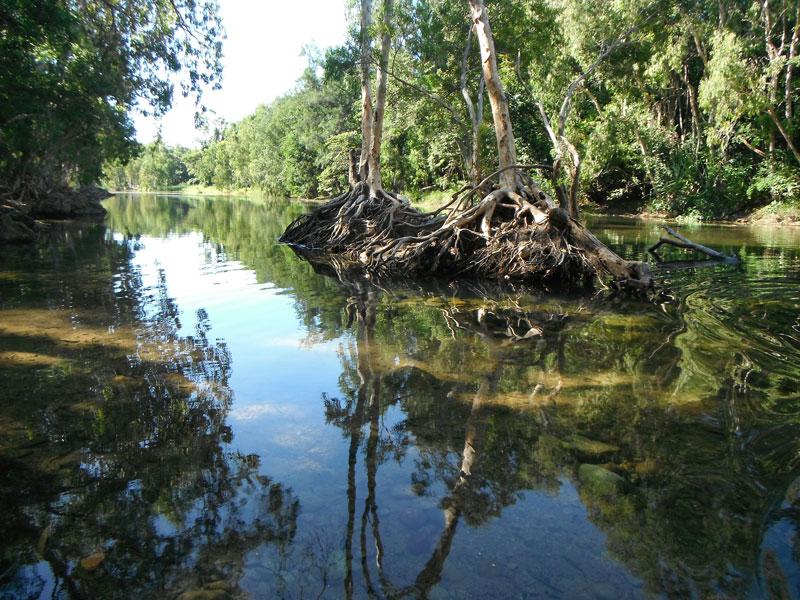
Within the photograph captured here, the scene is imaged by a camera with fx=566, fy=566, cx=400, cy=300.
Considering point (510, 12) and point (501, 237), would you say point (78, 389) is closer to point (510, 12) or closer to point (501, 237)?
point (501, 237)

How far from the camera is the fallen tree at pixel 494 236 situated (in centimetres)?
1062

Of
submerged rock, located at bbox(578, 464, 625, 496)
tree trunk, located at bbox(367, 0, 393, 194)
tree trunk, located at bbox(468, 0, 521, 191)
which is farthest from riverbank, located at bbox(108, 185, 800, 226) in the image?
submerged rock, located at bbox(578, 464, 625, 496)

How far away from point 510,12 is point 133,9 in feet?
39.8

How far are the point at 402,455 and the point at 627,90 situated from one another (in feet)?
95.6

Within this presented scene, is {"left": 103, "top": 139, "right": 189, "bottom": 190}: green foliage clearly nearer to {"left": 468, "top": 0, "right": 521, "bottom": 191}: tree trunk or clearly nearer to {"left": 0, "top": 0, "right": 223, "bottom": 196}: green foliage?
{"left": 0, "top": 0, "right": 223, "bottom": 196}: green foliage

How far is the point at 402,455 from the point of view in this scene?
402cm

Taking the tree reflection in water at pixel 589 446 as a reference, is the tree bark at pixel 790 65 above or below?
above

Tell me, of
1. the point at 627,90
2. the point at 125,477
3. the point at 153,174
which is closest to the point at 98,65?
the point at 125,477

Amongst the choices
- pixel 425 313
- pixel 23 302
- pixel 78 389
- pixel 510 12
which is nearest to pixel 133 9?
pixel 510 12

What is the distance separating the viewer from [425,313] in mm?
8562

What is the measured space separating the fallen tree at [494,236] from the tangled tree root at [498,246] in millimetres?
18

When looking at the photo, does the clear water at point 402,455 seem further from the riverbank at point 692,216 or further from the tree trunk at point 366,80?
the riverbank at point 692,216

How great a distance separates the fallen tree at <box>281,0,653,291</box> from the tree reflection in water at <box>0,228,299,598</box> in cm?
625

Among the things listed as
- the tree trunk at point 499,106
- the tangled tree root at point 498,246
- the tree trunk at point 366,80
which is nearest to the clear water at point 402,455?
the tangled tree root at point 498,246
